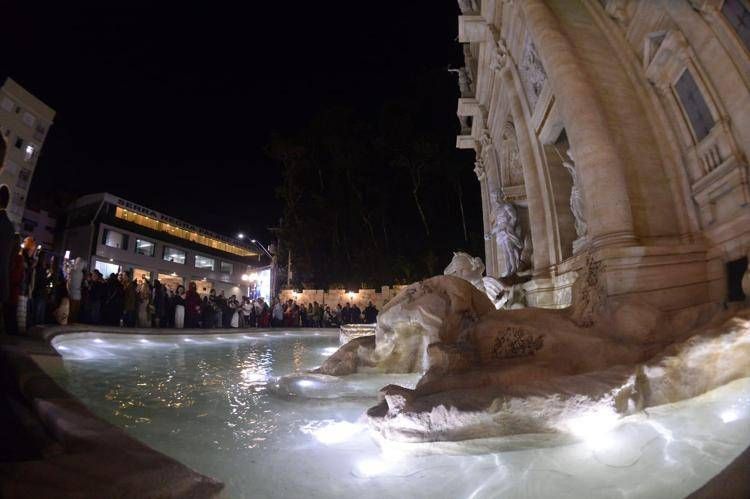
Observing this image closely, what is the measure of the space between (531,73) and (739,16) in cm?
511

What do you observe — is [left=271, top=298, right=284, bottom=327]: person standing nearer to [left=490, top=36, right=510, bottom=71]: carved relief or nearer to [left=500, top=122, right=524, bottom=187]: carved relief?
[left=500, top=122, right=524, bottom=187]: carved relief

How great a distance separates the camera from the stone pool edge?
1.42m

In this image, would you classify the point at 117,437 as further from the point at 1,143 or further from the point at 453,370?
the point at 453,370

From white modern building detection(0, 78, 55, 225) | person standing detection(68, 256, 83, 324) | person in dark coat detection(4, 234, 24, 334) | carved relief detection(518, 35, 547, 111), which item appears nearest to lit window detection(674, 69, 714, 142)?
carved relief detection(518, 35, 547, 111)

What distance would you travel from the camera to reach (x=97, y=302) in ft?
36.0

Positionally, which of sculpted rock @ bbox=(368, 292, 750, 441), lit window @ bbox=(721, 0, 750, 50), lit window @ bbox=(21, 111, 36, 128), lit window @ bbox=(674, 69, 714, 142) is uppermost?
lit window @ bbox=(21, 111, 36, 128)

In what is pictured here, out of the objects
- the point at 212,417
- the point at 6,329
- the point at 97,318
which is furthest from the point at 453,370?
the point at 97,318

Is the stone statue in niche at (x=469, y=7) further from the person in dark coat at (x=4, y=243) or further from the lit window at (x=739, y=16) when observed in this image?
the person in dark coat at (x=4, y=243)

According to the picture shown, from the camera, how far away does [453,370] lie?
13.5 feet

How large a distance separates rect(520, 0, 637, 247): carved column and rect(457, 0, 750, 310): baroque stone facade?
20 millimetres

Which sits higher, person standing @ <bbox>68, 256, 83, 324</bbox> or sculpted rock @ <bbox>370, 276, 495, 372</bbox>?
person standing @ <bbox>68, 256, 83, 324</bbox>

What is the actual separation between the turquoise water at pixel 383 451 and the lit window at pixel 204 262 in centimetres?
3653

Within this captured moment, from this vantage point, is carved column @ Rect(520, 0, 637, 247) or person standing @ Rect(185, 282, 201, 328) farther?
person standing @ Rect(185, 282, 201, 328)

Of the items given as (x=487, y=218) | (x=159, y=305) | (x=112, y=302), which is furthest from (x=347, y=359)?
(x=487, y=218)
